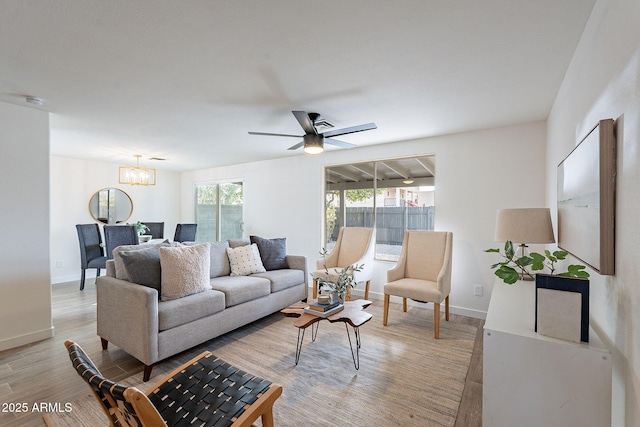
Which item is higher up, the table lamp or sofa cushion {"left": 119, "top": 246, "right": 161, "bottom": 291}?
the table lamp

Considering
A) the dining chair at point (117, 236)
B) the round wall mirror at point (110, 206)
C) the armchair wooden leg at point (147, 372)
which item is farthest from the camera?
the round wall mirror at point (110, 206)

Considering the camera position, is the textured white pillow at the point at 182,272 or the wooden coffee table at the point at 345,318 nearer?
the wooden coffee table at the point at 345,318

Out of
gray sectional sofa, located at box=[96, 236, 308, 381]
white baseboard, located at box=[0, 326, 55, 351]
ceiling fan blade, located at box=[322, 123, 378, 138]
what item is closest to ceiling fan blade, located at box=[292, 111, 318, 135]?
ceiling fan blade, located at box=[322, 123, 378, 138]

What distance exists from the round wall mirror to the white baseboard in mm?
3376

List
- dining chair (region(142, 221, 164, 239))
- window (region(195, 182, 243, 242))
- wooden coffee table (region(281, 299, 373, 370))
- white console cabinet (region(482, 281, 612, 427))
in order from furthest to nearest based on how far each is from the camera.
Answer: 1. window (region(195, 182, 243, 242))
2. dining chair (region(142, 221, 164, 239))
3. wooden coffee table (region(281, 299, 373, 370))
4. white console cabinet (region(482, 281, 612, 427))

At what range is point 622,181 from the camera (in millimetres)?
1089

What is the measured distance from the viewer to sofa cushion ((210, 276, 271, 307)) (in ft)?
9.50

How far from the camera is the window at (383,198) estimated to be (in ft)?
13.3

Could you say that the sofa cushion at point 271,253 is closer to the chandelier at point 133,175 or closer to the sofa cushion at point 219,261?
the sofa cushion at point 219,261

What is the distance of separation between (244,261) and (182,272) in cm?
102

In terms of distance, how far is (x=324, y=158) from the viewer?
Result: 4.86 m

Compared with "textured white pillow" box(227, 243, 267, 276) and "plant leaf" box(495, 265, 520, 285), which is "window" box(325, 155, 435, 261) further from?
"plant leaf" box(495, 265, 520, 285)

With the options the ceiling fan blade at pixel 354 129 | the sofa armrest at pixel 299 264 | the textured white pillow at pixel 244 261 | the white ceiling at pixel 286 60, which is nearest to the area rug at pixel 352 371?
the textured white pillow at pixel 244 261

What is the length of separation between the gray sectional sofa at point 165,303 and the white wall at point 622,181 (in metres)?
2.67
